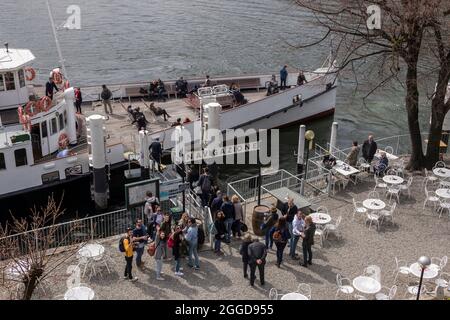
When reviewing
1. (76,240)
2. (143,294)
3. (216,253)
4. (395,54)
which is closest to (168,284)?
(143,294)

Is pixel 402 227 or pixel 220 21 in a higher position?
pixel 220 21

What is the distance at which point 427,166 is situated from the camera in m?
23.1

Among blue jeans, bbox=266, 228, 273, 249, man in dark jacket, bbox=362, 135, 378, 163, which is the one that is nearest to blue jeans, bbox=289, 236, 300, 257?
blue jeans, bbox=266, 228, 273, 249

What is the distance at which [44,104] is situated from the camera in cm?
2297

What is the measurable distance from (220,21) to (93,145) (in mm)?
32485

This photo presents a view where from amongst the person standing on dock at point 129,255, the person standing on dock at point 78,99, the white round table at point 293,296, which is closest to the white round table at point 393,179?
the white round table at point 293,296

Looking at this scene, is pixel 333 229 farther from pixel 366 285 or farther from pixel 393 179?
pixel 393 179

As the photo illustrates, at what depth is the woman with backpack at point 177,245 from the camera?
50.0 ft

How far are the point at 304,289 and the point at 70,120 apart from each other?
14.0 metres

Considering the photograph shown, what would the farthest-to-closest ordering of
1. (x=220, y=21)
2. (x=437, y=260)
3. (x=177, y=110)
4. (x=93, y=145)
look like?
(x=220, y=21), (x=177, y=110), (x=93, y=145), (x=437, y=260)

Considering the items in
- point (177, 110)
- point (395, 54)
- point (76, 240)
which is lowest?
point (76, 240)

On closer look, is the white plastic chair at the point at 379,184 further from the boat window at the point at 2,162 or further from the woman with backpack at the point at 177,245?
the boat window at the point at 2,162

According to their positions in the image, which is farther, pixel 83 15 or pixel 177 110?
pixel 83 15

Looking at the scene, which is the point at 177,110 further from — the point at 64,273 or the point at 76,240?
the point at 64,273
